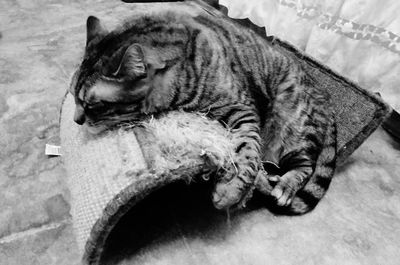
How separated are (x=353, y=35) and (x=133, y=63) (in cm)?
121

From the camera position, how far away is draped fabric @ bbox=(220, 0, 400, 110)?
66.3 inches

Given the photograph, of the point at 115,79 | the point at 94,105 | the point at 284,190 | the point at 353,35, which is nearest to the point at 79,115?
the point at 94,105

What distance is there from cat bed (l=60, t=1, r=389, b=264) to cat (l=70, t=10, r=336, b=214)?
0.25 ft

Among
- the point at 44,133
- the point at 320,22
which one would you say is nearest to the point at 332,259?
the point at 320,22

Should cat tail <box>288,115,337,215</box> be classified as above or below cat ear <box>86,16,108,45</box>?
below

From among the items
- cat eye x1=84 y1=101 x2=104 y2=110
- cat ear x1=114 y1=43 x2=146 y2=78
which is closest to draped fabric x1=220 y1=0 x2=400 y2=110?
cat ear x1=114 y1=43 x2=146 y2=78

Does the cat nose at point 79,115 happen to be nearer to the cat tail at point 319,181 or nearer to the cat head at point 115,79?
the cat head at point 115,79

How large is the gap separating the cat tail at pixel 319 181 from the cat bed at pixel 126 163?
434mm

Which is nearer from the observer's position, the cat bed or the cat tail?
the cat bed

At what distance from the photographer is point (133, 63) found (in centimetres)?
115

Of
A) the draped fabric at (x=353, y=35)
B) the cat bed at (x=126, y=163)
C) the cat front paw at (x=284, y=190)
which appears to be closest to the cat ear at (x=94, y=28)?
the cat bed at (x=126, y=163)

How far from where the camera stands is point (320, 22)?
6.09 feet

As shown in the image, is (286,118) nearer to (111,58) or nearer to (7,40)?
(111,58)

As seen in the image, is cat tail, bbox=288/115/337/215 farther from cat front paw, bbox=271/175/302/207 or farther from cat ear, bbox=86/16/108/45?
cat ear, bbox=86/16/108/45
